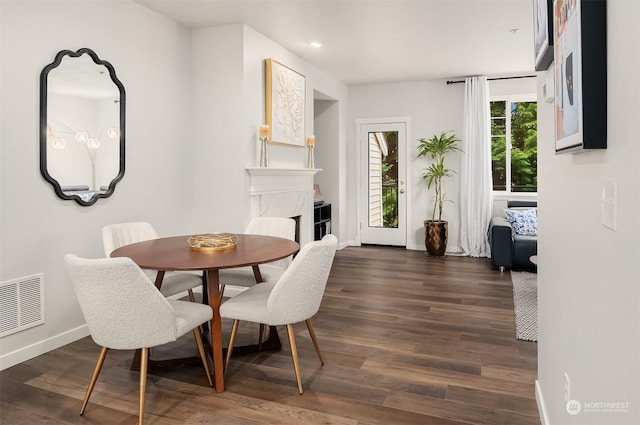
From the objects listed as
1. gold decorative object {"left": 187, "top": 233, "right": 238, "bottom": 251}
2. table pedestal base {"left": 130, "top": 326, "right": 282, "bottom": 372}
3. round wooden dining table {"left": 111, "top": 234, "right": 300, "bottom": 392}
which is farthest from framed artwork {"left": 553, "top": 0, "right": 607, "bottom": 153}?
table pedestal base {"left": 130, "top": 326, "right": 282, "bottom": 372}

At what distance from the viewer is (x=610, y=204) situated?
3.35 feet

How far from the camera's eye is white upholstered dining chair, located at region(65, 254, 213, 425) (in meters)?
1.94

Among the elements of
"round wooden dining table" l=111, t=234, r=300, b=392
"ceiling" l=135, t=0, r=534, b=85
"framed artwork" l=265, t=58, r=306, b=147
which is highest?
"ceiling" l=135, t=0, r=534, b=85

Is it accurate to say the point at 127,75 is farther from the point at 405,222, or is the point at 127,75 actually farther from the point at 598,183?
the point at 405,222

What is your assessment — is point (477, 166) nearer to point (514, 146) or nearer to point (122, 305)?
point (514, 146)

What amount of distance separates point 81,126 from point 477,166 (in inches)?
200

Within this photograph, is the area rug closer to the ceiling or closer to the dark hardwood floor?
the dark hardwood floor

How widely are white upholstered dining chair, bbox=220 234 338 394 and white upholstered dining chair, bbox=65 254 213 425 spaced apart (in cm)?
40

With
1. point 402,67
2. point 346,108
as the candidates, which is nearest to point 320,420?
point 402,67

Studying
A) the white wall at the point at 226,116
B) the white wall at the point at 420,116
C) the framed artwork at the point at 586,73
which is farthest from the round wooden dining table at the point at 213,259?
the white wall at the point at 420,116

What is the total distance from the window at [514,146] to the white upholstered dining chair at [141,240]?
4.96m

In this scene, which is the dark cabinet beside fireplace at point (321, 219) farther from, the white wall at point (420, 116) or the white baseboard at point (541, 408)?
the white baseboard at point (541, 408)

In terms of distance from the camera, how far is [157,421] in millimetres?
2090

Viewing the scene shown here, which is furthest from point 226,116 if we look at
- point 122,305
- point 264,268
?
point 122,305
